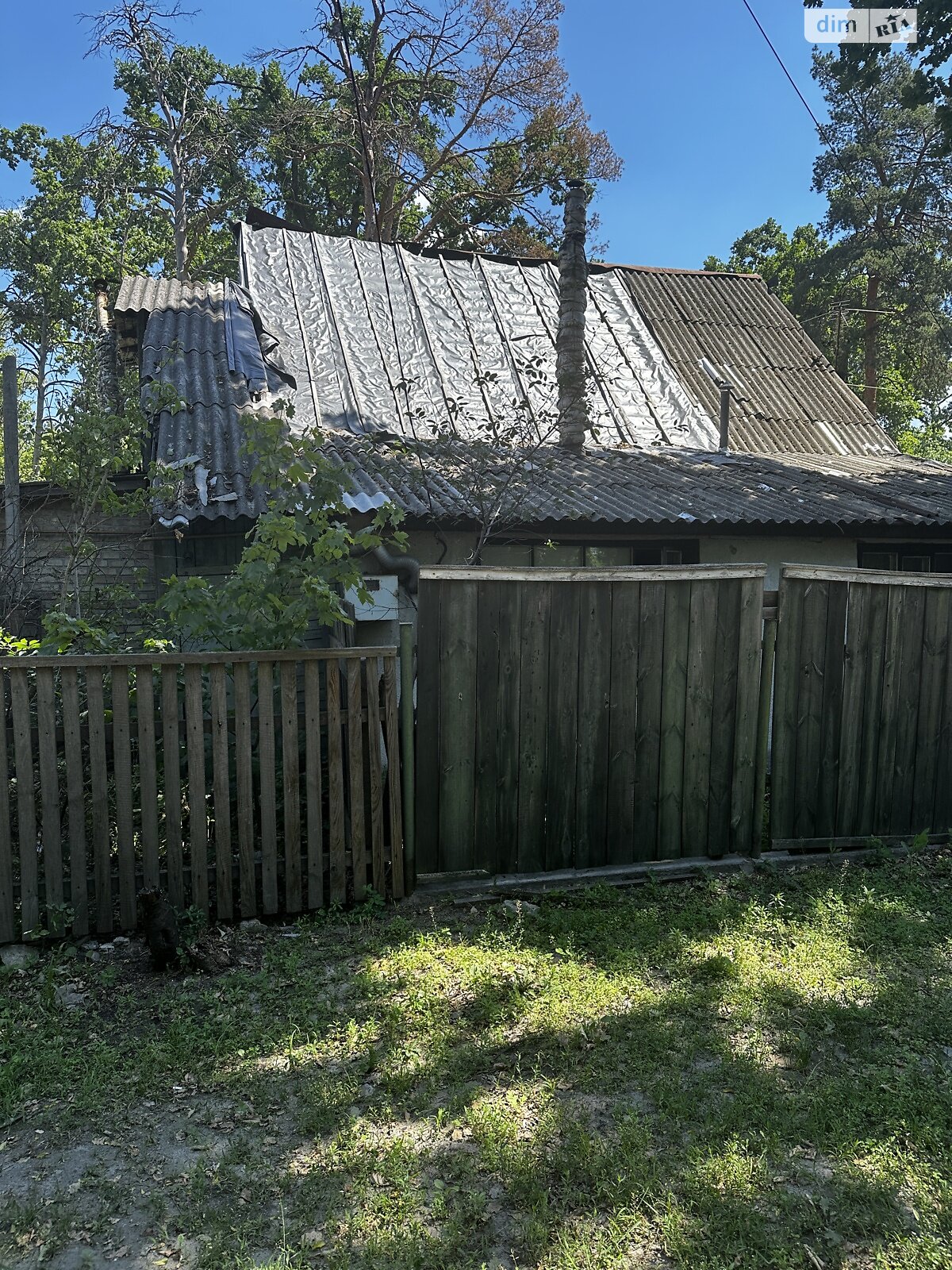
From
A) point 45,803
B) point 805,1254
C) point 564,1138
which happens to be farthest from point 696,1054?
point 45,803

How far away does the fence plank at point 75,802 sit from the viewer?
3770mm

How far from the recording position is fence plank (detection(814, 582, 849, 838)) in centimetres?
512

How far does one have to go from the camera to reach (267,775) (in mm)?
4082

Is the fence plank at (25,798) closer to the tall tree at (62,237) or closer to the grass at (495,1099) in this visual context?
the grass at (495,1099)

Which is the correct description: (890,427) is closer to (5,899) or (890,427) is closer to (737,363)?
(737,363)

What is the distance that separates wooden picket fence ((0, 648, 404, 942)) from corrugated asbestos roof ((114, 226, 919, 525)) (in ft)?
8.58

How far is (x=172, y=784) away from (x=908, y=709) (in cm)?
430

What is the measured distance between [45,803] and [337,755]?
4.25ft

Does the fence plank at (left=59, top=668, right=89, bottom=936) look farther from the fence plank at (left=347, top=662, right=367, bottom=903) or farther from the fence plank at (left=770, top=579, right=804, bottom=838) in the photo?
Result: the fence plank at (left=770, top=579, right=804, bottom=838)

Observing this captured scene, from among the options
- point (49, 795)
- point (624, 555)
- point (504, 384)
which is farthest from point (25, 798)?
point (504, 384)

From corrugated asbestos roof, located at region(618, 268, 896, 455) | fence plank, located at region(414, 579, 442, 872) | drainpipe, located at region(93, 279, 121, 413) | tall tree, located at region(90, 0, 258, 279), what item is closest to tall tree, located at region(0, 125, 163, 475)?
tall tree, located at region(90, 0, 258, 279)

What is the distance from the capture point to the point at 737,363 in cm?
1240

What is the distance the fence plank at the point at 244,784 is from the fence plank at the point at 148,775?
368 mm

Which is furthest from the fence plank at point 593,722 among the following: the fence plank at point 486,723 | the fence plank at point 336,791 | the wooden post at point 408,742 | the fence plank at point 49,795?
the fence plank at point 49,795
